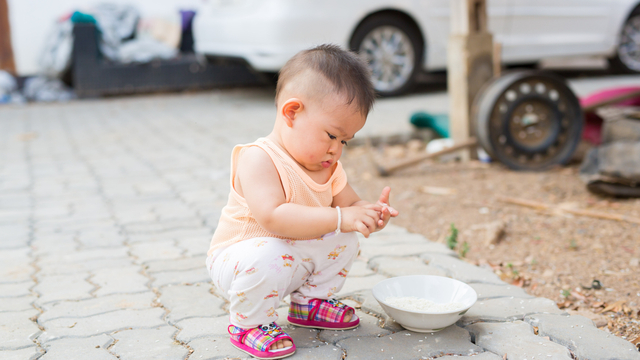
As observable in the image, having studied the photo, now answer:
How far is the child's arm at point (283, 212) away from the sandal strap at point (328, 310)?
1.12 feet

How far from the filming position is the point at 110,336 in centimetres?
199

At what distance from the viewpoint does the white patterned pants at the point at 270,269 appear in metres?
1.76

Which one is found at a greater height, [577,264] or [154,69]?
[154,69]

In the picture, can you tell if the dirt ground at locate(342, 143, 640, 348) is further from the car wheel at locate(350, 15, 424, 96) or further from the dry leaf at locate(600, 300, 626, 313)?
the car wheel at locate(350, 15, 424, 96)

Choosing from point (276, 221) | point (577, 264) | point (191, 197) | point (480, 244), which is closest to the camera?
point (276, 221)

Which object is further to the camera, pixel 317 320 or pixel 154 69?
pixel 154 69

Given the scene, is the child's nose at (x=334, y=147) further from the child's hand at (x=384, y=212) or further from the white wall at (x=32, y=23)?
the white wall at (x=32, y=23)

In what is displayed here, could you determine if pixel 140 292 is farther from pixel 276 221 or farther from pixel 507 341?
pixel 507 341

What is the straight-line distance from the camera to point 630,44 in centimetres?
834

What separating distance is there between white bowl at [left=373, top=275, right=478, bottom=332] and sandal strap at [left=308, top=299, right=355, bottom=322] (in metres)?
0.13

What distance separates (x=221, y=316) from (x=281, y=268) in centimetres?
48

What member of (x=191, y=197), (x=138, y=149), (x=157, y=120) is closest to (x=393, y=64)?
(x=157, y=120)

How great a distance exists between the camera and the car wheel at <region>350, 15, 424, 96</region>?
6863 mm

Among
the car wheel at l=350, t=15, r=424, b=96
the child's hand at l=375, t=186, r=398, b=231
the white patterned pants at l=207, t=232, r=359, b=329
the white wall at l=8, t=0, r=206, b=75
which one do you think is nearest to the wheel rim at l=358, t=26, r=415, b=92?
the car wheel at l=350, t=15, r=424, b=96
